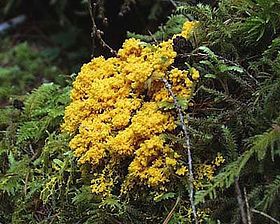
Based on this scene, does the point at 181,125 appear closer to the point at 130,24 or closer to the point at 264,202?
the point at 264,202

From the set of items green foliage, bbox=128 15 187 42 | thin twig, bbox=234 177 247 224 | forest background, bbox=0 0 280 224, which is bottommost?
thin twig, bbox=234 177 247 224

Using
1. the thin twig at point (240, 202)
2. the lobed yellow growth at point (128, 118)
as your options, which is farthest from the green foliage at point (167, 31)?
the thin twig at point (240, 202)

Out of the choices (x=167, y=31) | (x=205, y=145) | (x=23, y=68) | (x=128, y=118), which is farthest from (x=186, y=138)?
(x=23, y=68)

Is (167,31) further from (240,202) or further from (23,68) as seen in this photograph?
(23,68)

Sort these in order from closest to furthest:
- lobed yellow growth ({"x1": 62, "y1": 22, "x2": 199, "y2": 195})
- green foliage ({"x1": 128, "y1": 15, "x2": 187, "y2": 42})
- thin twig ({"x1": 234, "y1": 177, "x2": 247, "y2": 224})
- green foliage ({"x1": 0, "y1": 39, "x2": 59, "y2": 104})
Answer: thin twig ({"x1": 234, "y1": 177, "x2": 247, "y2": 224}) → lobed yellow growth ({"x1": 62, "y1": 22, "x2": 199, "y2": 195}) → green foliage ({"x1": 128, "y1": 15, "x2": 187, "y2": 42}) → green foliage ({"x1": 0, "y1": 39, "x2": 59, "y2": 104})

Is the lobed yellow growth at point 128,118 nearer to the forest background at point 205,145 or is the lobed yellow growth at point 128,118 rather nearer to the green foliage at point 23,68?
the forest background at point 205,145

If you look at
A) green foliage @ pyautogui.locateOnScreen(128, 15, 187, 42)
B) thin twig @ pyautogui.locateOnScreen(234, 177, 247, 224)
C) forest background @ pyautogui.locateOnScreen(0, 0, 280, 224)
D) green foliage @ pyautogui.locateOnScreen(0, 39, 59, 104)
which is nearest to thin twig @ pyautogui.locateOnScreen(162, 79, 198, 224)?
forest background @ pyautogui.locateOnScreen(0, 0, 280, 224)

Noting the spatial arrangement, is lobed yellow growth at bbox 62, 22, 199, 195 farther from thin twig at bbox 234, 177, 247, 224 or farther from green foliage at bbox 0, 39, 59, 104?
green foliage at bbox 0, 39, 59, 104

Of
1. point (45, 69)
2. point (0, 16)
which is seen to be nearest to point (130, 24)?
point (45, 69)
